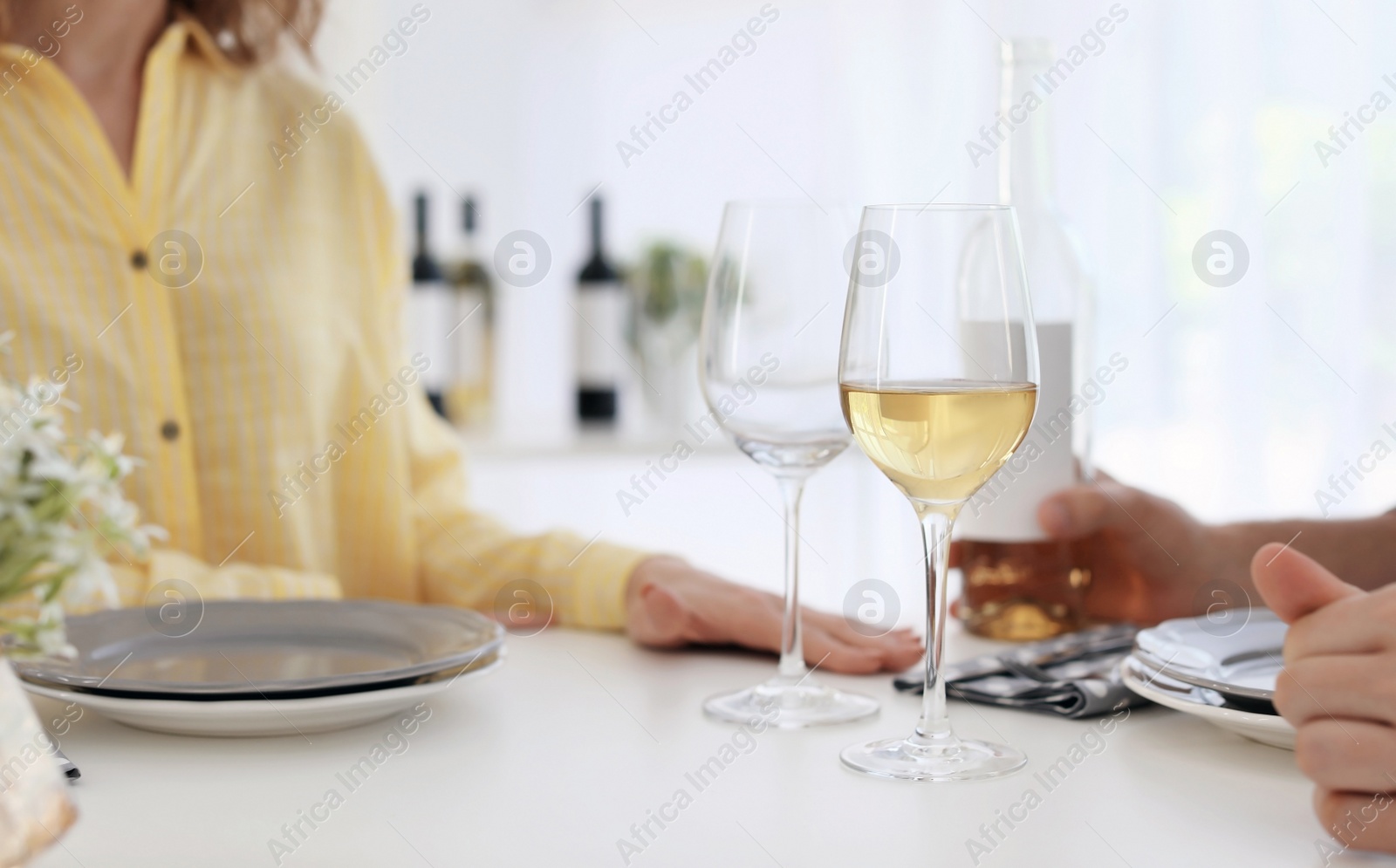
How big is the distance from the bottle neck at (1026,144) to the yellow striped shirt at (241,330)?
0.44 m

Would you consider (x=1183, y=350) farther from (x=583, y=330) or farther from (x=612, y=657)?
(x=612, y=657)

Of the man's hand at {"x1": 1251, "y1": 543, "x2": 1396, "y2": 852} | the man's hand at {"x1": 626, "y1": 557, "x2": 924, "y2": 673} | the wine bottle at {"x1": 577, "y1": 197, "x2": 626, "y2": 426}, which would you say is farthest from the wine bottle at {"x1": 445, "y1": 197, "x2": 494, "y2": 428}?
the man's hand at {"x1": 1251, "y1": 543, "x2": 1396, "y2": 852}

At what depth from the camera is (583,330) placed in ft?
7.34

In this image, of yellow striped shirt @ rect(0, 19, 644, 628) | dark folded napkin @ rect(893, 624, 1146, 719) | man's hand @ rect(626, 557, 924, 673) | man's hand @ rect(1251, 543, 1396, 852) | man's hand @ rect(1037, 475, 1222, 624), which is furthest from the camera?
yellow striped shirt @ rect(0, 19, 644, 628)

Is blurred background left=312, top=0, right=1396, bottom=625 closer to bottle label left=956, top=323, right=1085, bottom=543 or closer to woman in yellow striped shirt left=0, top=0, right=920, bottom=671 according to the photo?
woman in yellow striped shirt left=0, top=0, right=920, bottom=671

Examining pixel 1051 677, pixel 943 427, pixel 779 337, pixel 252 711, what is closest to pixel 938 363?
pixel 943 427

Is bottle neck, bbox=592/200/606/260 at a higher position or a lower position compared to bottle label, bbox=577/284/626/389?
higher

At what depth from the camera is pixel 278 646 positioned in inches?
30.3

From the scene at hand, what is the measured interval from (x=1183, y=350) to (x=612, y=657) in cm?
171

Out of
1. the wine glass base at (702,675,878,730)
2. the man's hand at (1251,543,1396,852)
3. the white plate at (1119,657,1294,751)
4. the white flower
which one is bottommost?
the wine glass base at (702,675,878,730)

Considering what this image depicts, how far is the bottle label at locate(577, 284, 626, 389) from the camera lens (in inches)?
85.3

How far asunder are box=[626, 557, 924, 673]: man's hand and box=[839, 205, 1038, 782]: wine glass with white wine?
22cm

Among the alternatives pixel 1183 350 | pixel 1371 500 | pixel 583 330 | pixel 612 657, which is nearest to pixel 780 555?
pixel 583 330

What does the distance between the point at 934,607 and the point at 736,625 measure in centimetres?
28
